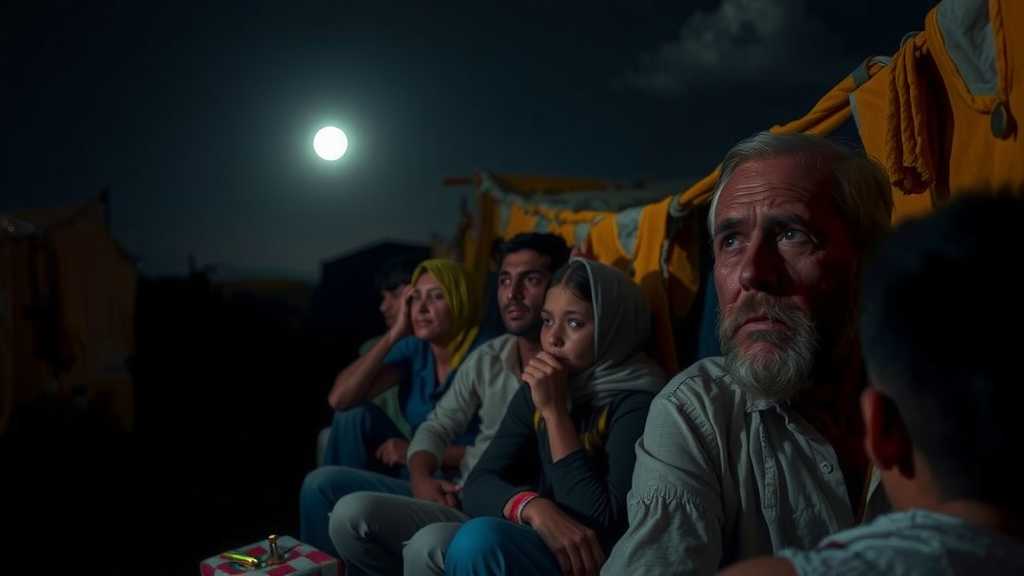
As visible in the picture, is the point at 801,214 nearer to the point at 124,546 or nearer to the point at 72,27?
the point at 124,546

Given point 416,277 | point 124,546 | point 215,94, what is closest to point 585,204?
point 416,277

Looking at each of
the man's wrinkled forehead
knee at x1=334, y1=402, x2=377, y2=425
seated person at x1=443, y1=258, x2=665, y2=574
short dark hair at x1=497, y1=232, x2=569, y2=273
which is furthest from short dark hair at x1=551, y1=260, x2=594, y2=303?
knee at x1=334, y1=402, x2=377, y2=425

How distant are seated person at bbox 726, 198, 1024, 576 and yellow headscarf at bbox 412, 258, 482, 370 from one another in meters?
1.79

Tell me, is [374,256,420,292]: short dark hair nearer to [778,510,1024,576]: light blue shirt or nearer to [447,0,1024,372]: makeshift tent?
[447,0,1024,372]: makeshift tent

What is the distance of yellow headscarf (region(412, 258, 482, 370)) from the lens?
90.2 inches

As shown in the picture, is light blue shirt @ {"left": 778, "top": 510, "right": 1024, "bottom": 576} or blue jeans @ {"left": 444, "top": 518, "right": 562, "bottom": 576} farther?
blue jeans @ {"left": 444, "top": 518, "right": 562, "bottom": 576}

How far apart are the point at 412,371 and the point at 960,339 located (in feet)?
6.63

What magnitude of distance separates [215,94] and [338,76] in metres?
1.02

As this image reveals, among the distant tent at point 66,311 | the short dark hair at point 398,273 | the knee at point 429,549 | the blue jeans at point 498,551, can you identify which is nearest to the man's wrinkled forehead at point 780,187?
the blue jeans at point 498,551

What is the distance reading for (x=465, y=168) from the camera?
6.05 metres

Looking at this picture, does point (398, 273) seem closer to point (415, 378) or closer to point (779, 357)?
point (415, 378)

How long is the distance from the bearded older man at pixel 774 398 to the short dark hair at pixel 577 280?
522mm

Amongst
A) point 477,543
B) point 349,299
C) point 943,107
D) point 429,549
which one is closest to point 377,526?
point 429,549

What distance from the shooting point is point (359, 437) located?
2.26 metres
